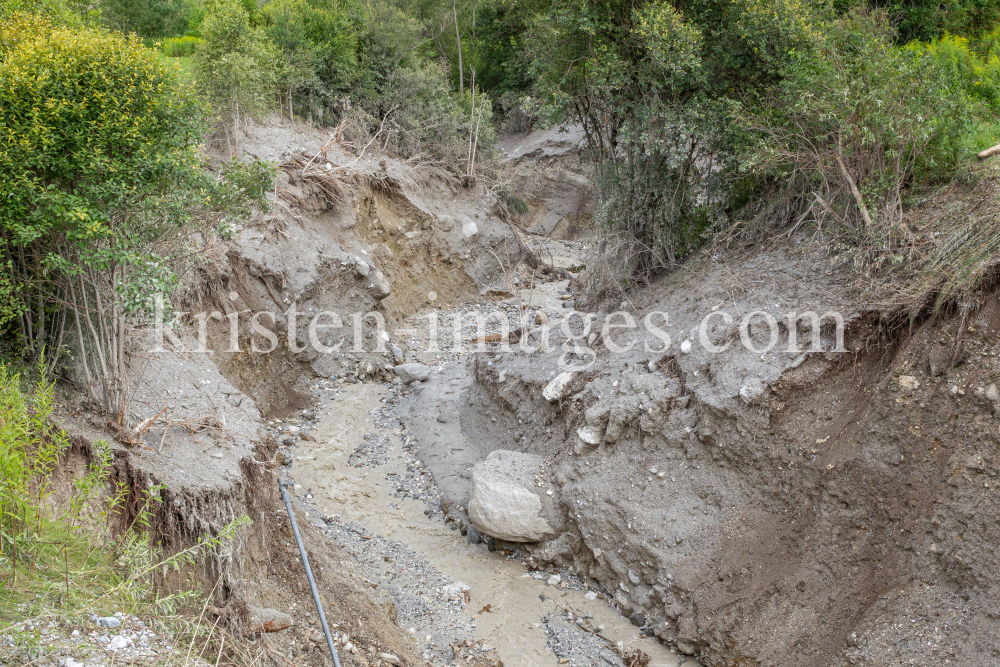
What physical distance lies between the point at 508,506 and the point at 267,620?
9.48 ft

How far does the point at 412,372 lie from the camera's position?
449 inches

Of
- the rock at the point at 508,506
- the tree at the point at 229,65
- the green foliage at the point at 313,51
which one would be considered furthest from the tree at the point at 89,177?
the green foliage at the point at 313,51

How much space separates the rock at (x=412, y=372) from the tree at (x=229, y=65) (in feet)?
16.0

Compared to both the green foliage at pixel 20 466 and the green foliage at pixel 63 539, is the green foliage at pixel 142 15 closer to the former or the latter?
the green foliage at pixel 20 466

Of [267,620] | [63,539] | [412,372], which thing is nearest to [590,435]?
[267,620]

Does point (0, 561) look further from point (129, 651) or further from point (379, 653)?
point (379, 653)

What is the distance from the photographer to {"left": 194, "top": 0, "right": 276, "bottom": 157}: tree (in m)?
11.7

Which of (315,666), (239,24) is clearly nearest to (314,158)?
(239,24)

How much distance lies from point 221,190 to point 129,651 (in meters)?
3.69

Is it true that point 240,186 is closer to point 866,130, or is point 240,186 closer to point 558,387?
point 558,387

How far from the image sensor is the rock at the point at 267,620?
16.3 ft

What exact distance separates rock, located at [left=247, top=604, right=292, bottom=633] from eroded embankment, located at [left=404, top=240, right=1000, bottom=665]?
2873 mm

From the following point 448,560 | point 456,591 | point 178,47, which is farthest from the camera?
point 178,47

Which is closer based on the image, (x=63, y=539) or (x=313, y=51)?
(x=63, y=539)
